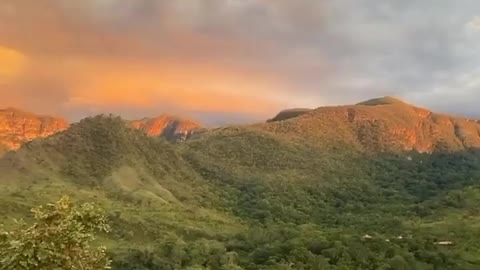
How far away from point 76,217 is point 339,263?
319ft

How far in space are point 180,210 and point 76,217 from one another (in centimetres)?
16799

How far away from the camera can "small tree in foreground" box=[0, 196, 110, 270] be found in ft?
80.8

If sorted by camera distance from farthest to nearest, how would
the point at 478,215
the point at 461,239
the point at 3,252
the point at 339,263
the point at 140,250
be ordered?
the point at 478,215 < the point at 461,239 < the point at 140,250 < the point at 339,263 < the point at 3,252

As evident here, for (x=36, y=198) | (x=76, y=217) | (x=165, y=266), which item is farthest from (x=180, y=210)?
(x=76, y=217)

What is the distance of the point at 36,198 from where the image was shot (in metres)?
168

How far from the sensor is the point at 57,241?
25719 mm

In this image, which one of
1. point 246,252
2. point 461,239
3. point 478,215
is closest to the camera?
point 246,252

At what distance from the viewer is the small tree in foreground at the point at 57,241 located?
2464 centimetres

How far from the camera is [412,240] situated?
136 metres

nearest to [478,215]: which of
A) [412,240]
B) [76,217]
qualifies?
[412,240]

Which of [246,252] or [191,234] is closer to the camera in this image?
[246,252]

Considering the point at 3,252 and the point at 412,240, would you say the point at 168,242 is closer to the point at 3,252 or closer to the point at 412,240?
the point at 412,240

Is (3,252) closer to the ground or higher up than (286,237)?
higher up

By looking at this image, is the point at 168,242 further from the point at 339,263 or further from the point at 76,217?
the point at 76,217
